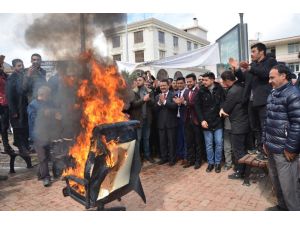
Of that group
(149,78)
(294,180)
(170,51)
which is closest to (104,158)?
(294,180)

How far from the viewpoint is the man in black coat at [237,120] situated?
5711 mm

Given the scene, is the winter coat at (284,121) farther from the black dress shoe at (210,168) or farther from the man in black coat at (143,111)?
the man in black coat at (143,111)

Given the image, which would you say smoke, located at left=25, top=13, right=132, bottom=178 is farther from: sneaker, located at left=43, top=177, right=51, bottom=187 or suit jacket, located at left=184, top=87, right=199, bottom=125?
suit jacket, located at left=184, top=87, right=199, bottom=125

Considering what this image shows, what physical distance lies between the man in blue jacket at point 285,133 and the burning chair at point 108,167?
188cm

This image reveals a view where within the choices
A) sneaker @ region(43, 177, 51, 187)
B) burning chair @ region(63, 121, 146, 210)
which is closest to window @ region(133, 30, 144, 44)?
sneaker @ region(43, 177, 51, 187)

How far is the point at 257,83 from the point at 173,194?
2461 mm

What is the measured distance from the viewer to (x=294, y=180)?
3852 mm

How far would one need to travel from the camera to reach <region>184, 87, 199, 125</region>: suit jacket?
6.55m

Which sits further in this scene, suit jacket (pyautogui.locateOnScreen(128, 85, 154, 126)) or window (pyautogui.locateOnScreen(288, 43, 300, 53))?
window (pyautogui.locateOnScreen(288, 43, 300, 53))

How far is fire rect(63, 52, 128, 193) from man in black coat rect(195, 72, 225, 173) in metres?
2.51

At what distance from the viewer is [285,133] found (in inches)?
151

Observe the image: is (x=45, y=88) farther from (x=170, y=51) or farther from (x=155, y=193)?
(x=170, y=51)

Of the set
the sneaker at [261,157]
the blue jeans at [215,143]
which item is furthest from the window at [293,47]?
the sneaker at [261,157]

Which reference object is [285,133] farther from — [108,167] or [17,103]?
[17,103]
